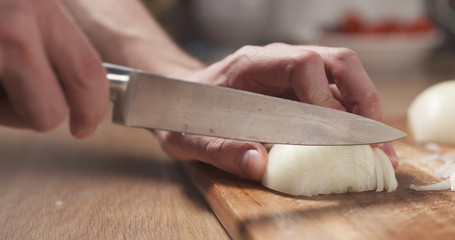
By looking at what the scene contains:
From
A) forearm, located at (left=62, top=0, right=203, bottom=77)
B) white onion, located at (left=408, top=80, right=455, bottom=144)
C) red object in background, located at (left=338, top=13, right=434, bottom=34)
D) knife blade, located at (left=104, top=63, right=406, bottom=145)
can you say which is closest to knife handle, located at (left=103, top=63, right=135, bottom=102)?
knife blade, located at (left=104, top=63, right=406, bottom=145)

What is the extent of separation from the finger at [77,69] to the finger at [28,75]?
0.7 inches

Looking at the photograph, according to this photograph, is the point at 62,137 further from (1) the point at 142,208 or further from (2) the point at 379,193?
(2) the point at 379,193

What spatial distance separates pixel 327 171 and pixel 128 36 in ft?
2.72

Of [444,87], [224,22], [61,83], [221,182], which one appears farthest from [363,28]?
[61,83]

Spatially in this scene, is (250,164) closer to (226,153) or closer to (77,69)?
(226,153)

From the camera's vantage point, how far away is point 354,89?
934mm

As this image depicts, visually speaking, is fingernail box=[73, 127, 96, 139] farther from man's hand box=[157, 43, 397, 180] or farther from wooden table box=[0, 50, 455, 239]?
man's hand box=[157, 43, 397, 180]

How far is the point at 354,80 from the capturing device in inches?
36.5

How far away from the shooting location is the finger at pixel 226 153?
2.94ft

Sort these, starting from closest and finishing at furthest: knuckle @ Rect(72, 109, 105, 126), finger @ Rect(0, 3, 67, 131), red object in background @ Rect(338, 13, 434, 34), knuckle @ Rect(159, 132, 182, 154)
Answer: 1. finger @ Rect(0, 3, 67, 131)
2. knuckle @ Rect(72, 109, 105, 126)
3. knuckle @ Rect(159, 132, 182, 154)
4. red object in background @ Rect(338, 13, 434, 34)

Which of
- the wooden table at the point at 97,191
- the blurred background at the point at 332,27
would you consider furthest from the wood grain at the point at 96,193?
the blurred background at the point at 332,27

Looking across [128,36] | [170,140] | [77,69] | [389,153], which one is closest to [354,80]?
[389,153]

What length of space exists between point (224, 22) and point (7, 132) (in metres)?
1.82

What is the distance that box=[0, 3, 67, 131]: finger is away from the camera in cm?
55
